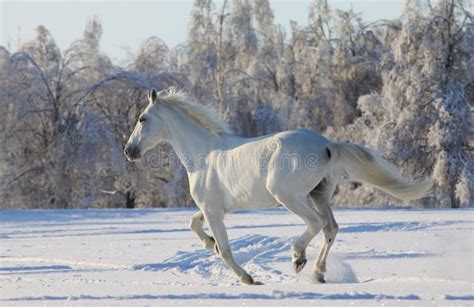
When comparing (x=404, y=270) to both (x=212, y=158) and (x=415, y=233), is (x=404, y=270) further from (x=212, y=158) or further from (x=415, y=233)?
(x=415, y=233)

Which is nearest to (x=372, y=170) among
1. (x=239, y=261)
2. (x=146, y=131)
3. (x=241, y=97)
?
(x=146, y=131)

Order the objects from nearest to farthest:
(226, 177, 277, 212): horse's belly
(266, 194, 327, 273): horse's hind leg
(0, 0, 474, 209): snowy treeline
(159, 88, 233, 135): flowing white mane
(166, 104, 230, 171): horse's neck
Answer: (266, 194, 327, 273): horse's hind leg < (226, 177, 277, 212): horse's belly < (166, 104, 230, 171): horse's neck < (159, 88, 233, 135): flowing white mane < (0, 0, 474, 209): snowy treeline

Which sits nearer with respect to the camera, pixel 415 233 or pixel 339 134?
pixel 415 233

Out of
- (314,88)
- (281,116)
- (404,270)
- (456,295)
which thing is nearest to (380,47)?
(314,88)

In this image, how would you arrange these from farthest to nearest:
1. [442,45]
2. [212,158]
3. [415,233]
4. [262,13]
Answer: [262,13]
[442,45]
[415,233]
[212,158]

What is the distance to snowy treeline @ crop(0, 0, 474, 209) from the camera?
2402cm

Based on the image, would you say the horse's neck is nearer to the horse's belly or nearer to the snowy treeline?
the horse's belly

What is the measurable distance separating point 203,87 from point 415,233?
16491mm

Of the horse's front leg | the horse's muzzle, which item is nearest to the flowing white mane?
the horse's muzzle

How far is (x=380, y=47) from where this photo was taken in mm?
30203

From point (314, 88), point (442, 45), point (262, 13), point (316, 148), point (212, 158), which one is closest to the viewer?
point (316, 148)

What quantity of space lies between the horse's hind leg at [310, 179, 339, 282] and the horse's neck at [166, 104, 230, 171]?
1.09 meters

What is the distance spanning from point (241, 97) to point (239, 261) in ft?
58.3

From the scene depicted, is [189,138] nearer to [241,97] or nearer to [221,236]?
[221,236]
